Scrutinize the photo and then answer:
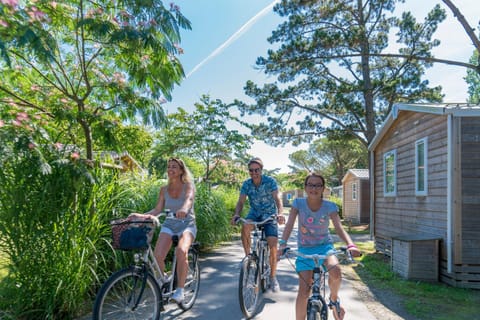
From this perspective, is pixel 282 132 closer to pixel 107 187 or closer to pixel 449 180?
pixel 449 180

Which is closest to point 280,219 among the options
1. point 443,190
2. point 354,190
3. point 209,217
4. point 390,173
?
point 443,190

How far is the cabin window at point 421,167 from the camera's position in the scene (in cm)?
827

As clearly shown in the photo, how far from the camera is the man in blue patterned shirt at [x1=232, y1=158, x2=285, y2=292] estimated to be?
5141mm

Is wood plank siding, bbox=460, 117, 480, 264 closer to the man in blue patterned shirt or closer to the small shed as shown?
the man in blue patterned shirt

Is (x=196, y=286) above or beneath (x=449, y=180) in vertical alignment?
beneath

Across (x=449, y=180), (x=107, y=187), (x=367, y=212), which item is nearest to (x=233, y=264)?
(x=107, y=187)

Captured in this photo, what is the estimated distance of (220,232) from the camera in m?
9.91

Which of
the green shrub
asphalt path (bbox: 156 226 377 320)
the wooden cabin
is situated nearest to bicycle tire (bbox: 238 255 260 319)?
asphalt path (bbox: 156 226 377 320)

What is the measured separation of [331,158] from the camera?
2087 inches

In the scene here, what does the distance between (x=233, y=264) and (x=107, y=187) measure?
12.9 feet

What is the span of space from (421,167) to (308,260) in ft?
21.0

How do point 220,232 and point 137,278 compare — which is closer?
point 137,278

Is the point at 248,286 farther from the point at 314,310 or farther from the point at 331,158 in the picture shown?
the point at 331,158

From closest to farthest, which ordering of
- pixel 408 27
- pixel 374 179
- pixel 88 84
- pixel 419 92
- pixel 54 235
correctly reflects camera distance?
pixel 54 235 < pixel 88 84 < pixel 374 179 < pixel 408 27 < pixel 419 92
